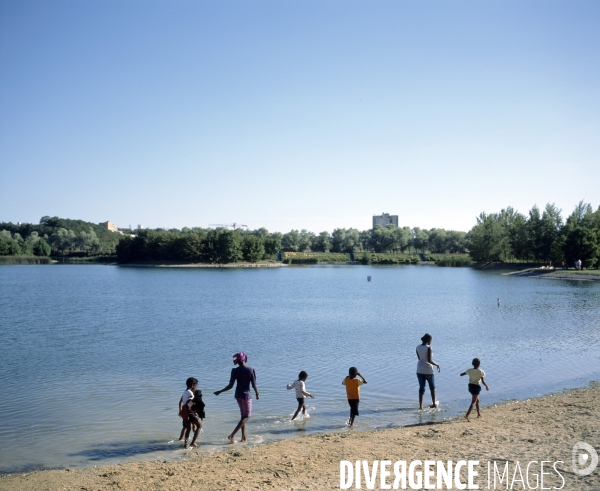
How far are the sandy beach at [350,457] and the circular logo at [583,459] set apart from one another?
116 mm

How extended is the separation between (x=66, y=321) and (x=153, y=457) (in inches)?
Result: 1112

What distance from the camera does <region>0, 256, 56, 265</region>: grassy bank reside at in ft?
542

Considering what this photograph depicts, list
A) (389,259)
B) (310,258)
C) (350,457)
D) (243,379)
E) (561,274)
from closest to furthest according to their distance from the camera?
(350,457) < (243,379) < (561,274) < (389,259) < (310,258)

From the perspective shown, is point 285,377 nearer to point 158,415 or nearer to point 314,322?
point 158,415

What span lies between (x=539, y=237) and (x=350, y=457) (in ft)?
359

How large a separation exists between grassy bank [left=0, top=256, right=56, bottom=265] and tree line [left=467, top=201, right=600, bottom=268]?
5451 inches

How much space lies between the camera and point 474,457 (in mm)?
10344

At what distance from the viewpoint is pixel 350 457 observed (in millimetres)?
10695

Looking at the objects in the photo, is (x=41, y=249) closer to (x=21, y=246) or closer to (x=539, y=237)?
(x=21, y=246)

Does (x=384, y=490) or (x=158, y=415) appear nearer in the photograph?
(x=384, y=490)

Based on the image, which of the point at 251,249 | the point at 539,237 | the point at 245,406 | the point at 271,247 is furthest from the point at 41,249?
the point at 245,406

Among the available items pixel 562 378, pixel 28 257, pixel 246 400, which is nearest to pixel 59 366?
pixel 246 400

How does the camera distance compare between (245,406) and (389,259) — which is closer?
(245,406)

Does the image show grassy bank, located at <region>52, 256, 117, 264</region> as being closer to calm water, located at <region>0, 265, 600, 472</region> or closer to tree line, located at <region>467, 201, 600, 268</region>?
tree line, located at <region>467, 201, 600, 268</region>
